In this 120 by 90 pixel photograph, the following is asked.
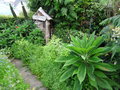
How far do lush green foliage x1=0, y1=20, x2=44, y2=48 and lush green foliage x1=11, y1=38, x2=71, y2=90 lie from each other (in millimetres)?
529

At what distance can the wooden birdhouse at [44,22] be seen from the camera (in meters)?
4.74

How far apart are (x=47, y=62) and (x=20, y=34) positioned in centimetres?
219

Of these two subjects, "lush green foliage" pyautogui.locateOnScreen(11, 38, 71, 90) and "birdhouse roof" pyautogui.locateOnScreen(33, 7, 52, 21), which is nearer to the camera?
"lush green foliage" pyautogui.locateOnScreen(11, 38, 71, 90)

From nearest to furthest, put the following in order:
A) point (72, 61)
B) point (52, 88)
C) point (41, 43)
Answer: point (72, 61), point (52, 88), point (41, 43)

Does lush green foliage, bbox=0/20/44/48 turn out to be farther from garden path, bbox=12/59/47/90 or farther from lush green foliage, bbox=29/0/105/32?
garden path, bbox=12/59/47/90

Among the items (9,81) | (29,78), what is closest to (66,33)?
(29,78)

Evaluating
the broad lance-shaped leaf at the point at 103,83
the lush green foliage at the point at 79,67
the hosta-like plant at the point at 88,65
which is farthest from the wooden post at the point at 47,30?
the broad lance-shaped leaf at the point at 103,83

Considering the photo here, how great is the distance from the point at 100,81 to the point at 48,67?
112 centimetres

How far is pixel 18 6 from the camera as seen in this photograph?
632 cm

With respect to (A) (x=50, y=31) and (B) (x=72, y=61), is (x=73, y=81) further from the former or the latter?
(A) (x=50, y=31)

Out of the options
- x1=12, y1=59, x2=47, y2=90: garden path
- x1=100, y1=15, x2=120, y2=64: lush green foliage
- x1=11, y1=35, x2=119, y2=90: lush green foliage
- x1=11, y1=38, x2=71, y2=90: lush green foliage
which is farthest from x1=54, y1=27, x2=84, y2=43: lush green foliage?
x1=12, y1=59, x2=47, y2=90: garden path

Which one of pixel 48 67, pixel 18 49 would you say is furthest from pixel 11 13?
pixel 48 67

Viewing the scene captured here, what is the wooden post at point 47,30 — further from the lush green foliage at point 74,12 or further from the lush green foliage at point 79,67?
the lush green foliage at point 79,67

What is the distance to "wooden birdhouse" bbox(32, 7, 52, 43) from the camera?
4742 mm
